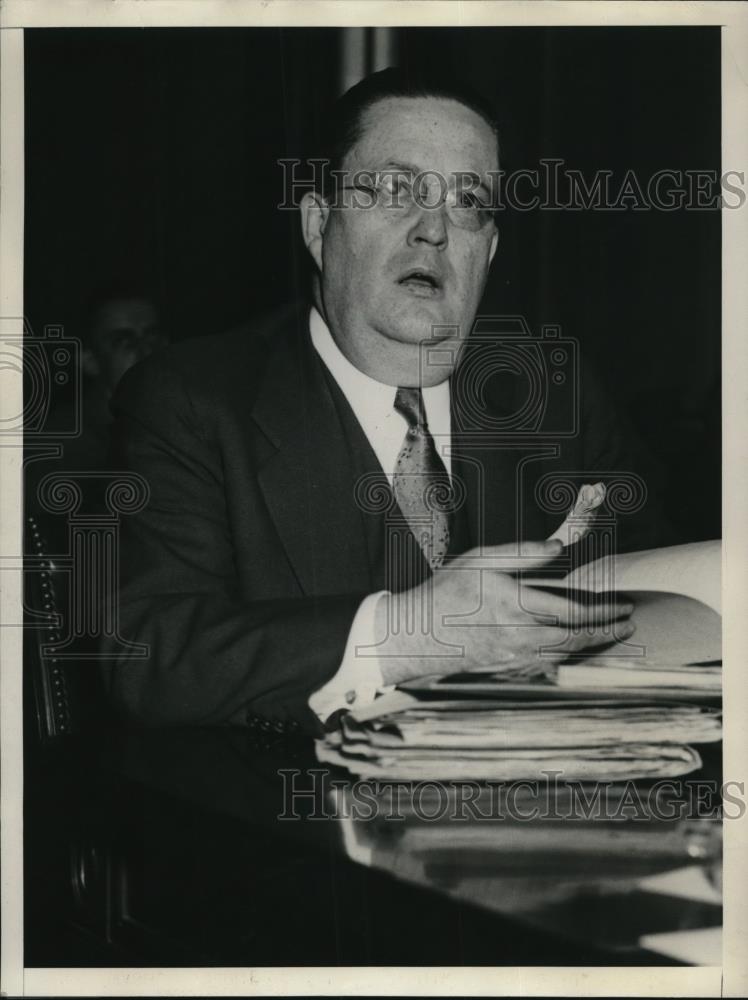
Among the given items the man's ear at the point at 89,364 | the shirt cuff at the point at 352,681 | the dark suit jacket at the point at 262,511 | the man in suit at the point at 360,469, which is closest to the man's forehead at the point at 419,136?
the man in suit at the point at 360,469

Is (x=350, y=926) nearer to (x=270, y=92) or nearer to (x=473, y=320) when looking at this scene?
(x=473, y=320)

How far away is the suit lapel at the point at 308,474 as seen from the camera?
164 cm

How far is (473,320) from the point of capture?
1.68m

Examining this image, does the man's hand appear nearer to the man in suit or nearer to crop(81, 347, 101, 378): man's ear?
the man in suit

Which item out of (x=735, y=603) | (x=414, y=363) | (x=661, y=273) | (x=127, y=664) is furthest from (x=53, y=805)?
(x=661, y=273)

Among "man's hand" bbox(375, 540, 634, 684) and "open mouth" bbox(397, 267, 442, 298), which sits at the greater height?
"open mouth" bbox(397, 267, 442, 298)

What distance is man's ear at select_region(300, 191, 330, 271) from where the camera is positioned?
1.66 meters

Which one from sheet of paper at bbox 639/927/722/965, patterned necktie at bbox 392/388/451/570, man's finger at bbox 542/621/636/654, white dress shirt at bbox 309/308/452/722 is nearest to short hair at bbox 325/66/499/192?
white dress shirt at bbox 309/308/452/722

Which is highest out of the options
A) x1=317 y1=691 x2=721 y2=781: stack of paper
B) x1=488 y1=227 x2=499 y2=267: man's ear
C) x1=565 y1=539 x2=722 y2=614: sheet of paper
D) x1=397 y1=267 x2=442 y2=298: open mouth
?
x1=488 y1=227 x2=499 y2=267: man's ear

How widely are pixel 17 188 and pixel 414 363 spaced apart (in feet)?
2.12

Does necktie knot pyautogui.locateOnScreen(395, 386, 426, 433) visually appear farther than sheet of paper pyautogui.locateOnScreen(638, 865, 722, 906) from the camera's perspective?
Yes

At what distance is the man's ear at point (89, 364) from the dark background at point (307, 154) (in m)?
0.04

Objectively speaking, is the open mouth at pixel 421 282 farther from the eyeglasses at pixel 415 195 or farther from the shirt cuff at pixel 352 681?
the shirt cuff at pixel 352 681

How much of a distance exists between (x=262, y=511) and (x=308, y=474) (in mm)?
86
